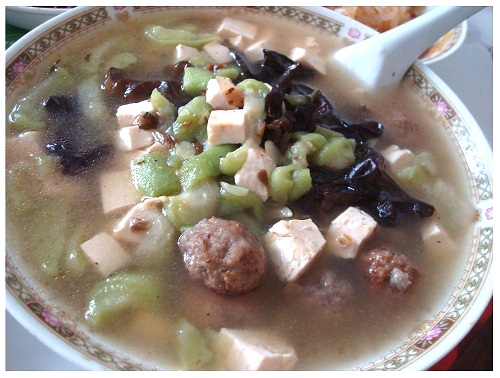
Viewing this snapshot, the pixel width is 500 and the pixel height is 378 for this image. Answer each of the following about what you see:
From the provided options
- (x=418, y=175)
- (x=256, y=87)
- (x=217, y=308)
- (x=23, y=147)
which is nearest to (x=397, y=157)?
(x=418, y=175)

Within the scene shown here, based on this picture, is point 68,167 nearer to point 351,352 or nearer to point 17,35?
point 17,35

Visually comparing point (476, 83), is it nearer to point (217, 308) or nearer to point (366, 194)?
point (366, 194)

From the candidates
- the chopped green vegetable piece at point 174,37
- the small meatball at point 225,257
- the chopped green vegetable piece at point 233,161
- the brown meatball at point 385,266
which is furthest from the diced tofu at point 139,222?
the chopped green vegetable piece at point 174,37

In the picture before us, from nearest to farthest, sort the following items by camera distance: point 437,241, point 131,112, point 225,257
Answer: point 225,257, point 437,241, point 131,112

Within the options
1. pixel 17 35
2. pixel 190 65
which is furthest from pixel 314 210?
pixel 17 35

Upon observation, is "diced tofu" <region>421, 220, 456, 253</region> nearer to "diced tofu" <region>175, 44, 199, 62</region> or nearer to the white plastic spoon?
the white plastic spoon

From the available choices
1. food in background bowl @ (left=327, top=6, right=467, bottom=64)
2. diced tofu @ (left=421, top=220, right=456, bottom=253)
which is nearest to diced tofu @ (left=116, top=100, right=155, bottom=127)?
diced tofu @ (left=421, top=220, right=456, bottom=253)
